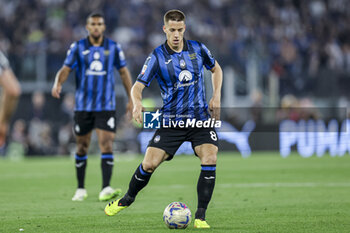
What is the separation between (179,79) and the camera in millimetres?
6973

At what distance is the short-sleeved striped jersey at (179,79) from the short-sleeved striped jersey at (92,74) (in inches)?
106

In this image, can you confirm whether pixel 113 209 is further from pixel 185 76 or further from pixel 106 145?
pixel 106 145

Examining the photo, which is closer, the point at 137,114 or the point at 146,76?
the point at 137,114

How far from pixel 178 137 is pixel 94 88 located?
9.46 ft

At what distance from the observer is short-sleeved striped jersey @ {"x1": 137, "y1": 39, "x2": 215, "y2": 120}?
6.95 meters

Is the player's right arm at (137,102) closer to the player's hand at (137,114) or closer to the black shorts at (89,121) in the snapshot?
the player's hand at (137,114)

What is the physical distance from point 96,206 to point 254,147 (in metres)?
12.4

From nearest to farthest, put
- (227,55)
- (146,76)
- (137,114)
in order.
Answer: (137,114)
(146,76)
(227,55)

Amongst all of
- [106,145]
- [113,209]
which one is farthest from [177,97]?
[106,145]

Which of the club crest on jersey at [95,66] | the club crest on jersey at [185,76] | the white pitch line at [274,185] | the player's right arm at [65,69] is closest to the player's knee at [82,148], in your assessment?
the player's right arm at [65,69]

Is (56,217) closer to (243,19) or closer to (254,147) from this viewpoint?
(254,147)

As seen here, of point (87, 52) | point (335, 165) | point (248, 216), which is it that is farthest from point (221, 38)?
point (248, 216)

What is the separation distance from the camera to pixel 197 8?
997 inches

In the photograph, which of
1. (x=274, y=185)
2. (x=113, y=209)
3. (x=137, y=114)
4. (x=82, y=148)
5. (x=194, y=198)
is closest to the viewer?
(x=137, y=114)
